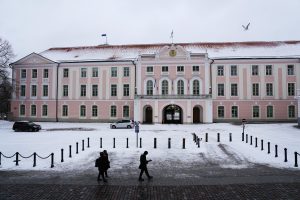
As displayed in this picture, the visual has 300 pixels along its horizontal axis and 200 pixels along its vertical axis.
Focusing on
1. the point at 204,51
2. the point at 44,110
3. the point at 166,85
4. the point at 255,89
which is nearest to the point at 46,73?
the point at 44,110

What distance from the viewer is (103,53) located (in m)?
48.1

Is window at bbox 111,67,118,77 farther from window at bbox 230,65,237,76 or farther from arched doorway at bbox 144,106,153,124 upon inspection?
window at bbox 230,65,237,76

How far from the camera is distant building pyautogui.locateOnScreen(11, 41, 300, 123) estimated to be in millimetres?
41906

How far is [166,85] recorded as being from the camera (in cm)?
4294

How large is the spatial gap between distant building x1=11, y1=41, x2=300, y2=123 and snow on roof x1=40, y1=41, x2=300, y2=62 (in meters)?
0.16

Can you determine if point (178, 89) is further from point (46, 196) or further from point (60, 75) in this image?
point (46, 196)

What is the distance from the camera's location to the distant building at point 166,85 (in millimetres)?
41906

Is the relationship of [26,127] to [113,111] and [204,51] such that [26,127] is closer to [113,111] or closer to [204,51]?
[113,111]

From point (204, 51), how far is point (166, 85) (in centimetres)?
978

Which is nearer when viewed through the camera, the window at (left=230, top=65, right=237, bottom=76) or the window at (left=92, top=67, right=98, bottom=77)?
the window at (left=230, top=65, right=237, bottom=76)

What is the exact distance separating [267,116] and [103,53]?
1191 inches

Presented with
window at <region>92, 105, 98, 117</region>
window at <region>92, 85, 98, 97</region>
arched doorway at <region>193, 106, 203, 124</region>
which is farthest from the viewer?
window at <region>92, 85, 98, 97</region>

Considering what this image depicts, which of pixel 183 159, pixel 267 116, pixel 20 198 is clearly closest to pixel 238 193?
pixel 183 159

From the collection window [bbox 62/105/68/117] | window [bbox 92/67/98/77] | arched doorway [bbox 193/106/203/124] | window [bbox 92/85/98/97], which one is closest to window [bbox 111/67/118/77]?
window [bbox 92/67/98/77]
